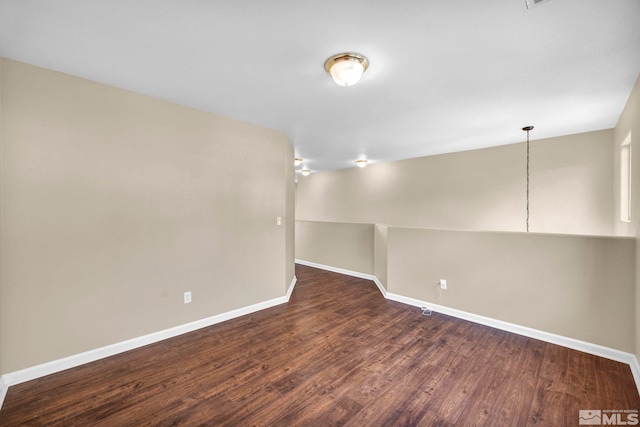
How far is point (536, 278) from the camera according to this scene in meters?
2.81

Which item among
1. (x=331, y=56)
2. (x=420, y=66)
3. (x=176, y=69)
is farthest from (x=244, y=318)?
(x=420, y=66)

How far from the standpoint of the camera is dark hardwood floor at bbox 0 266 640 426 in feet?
5.57

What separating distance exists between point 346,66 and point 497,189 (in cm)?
409

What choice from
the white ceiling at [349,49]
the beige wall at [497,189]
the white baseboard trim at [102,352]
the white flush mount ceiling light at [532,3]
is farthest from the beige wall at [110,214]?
the beige wall at [497,189]

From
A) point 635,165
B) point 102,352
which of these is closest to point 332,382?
point 102,352

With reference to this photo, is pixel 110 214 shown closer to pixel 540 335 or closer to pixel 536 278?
pixel 536 278

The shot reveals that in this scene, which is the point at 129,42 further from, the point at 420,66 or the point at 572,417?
the point at 572,417

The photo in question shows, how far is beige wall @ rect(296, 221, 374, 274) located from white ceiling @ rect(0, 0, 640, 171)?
108 inches

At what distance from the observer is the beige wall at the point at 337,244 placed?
5.23m

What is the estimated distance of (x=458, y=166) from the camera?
508 cm

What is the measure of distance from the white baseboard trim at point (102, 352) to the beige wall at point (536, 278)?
265 cm

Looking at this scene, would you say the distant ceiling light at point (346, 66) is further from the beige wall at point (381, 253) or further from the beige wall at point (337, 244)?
the beige wall at point (337, 244)

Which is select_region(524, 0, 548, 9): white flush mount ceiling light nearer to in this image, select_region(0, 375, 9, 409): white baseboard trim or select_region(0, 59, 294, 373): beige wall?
select_region(0, 59, 294, 373): beige wall

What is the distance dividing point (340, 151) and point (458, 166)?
2353mm
